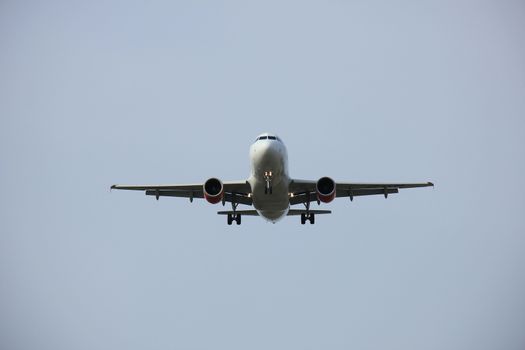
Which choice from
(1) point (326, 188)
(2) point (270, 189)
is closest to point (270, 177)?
(2) point (270, 189)

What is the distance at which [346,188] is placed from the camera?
134 ft

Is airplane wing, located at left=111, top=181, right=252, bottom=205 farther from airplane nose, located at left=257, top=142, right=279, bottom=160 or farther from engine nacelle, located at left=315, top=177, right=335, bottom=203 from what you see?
airplane nose, located at left=257, top=142, right=279, bottom=160

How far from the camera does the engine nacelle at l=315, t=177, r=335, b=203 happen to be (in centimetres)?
3628

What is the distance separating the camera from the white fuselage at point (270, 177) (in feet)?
110

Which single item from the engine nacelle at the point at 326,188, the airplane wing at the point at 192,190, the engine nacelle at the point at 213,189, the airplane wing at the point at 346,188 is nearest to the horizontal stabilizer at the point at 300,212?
the airplane wing at the point at 346,188

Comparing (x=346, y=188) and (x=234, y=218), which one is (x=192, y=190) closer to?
(x=234, y=218)

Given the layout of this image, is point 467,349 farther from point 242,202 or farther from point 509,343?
point 242,202

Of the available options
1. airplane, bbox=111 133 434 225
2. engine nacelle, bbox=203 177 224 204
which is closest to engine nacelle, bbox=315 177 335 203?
airplane, bbox=111 133 434 225

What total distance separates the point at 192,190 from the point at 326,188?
812 centimetres

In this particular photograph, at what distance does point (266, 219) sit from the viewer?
130ft

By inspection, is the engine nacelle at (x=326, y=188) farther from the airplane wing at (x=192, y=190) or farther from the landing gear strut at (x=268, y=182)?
the airplane wing at (x=192, y=190)

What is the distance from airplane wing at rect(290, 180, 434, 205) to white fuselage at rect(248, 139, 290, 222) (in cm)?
125

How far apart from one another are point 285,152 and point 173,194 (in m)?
9.57

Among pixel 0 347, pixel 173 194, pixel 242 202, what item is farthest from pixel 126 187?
pixel 0 347
